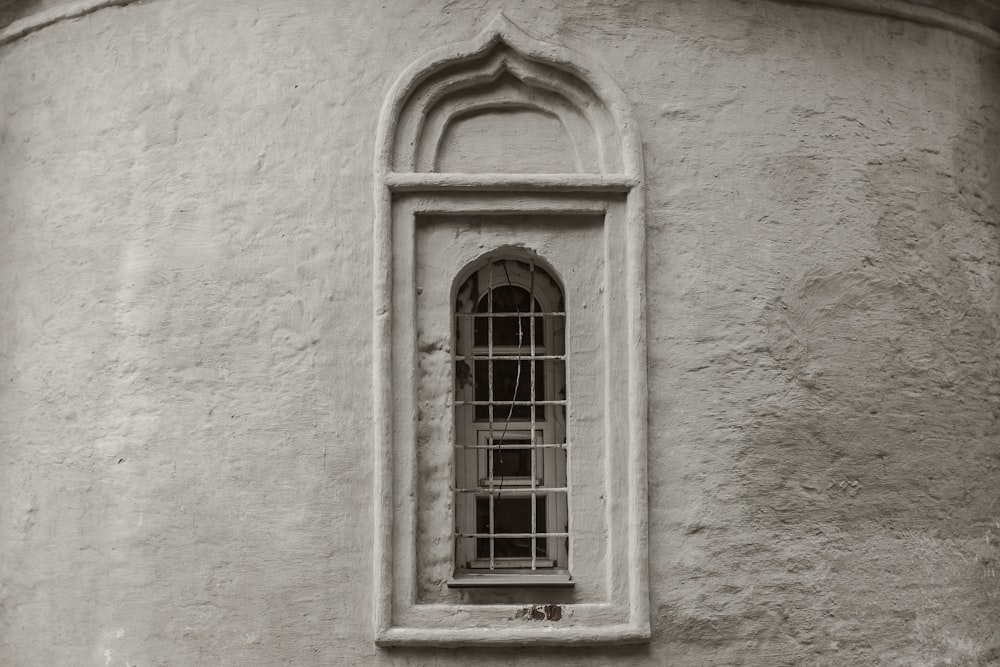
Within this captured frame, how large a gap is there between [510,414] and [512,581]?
0.84 m

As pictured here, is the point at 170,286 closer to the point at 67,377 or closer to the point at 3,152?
the point at 67,377

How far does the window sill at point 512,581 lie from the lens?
5727 mm

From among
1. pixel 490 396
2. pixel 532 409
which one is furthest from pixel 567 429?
pixel 490 396

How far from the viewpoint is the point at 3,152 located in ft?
21.1

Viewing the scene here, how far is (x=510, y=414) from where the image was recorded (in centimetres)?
600

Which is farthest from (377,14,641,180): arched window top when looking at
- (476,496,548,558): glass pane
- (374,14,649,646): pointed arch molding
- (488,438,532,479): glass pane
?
(476,496,548,558): glass pane

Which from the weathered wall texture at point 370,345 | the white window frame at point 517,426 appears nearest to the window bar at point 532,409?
the white window frame at point 517,426

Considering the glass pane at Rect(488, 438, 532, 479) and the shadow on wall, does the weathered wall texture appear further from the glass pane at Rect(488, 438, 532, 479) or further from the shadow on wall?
the glass pane at Rect(488, 438, 532, 479)

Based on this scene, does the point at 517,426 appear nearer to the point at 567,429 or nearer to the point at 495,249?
the point at 567,429

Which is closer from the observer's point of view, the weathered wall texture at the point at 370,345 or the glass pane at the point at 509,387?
the weathered wall texture at the point at 370,345

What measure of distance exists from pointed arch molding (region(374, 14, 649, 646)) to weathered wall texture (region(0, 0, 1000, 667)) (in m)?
0.11

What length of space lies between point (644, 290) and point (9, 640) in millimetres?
3734

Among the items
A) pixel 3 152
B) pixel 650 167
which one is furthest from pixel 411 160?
pixel 3 152

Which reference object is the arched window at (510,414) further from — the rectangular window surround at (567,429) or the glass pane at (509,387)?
the rectangular window surround at (567,429)
